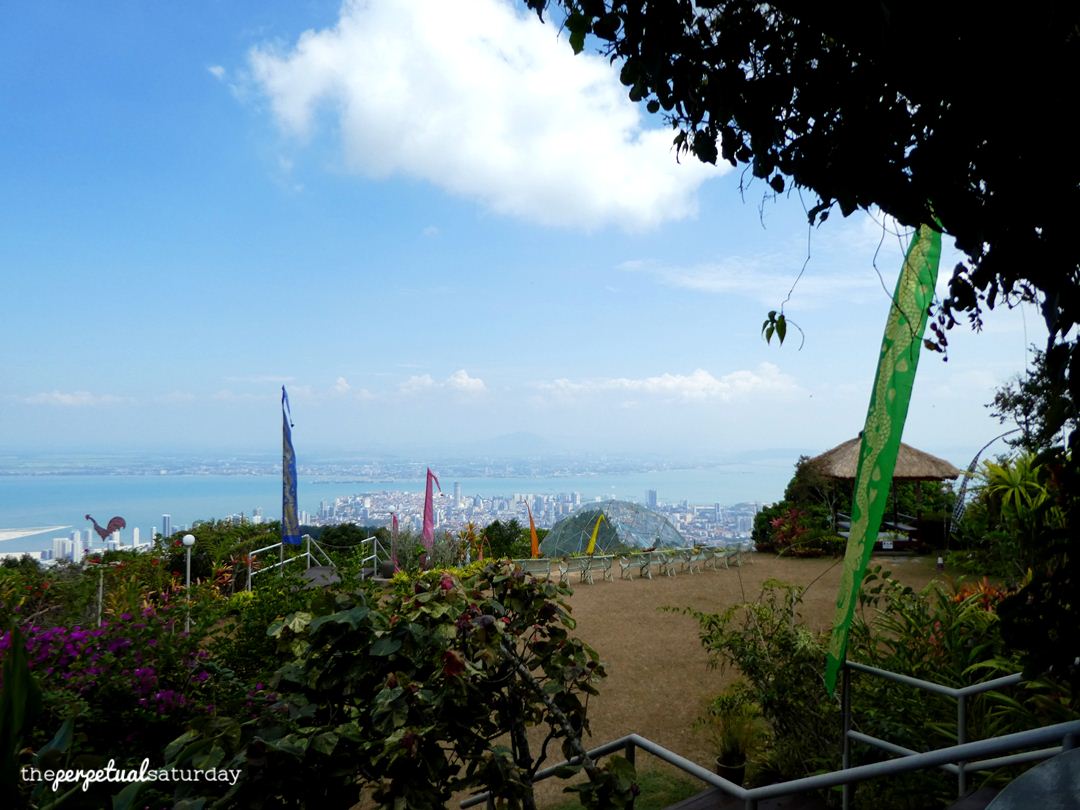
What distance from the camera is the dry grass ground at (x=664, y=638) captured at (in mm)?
5809

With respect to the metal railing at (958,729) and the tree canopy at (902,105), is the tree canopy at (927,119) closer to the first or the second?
the tree canopy at (902,105)

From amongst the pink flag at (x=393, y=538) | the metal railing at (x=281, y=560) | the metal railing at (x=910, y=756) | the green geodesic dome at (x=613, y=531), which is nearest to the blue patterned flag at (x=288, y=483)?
the metal railing at (x=281, y=560)

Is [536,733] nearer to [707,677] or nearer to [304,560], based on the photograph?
[707,677]

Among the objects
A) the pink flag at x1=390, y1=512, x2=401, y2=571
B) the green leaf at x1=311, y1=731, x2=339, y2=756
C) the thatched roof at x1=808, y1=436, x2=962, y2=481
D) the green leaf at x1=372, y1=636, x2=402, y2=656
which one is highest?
the thatched roof at x1=808, y1=436, x2=962, y2=481

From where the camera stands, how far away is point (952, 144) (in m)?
1.65

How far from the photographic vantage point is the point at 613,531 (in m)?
17.9

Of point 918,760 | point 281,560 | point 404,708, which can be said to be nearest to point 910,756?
point 918,760

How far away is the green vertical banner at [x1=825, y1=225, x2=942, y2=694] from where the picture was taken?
10.3 feet

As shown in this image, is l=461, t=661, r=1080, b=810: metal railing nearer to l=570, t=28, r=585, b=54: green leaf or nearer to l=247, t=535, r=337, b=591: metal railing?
l=570, t=28, r=585, b=54: green leaf

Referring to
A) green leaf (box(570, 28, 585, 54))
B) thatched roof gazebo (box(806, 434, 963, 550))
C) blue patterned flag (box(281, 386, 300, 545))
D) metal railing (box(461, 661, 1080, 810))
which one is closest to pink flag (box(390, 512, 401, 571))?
blue patterned flag (box(281, 386, 300, 545))

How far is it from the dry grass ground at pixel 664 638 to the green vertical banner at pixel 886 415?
224 centimetres

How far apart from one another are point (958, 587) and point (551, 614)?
15.6 ft

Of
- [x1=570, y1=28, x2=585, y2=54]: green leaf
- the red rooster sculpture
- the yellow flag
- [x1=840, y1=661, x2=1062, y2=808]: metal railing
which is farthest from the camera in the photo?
the yellow flag

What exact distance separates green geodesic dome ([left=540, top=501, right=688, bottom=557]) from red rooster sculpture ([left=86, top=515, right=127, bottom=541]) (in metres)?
10.4
